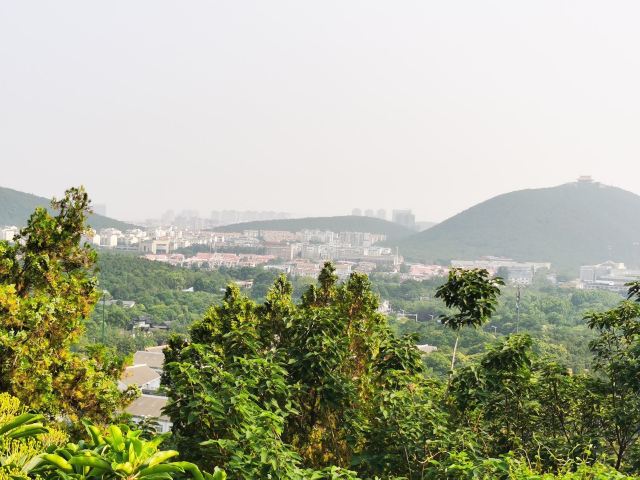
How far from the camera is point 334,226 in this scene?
119 metres

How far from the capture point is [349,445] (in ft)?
10.3

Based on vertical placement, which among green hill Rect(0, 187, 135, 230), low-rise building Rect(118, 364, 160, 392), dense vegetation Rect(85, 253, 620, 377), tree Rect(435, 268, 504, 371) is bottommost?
low-rise building Rect(118, 364, 160, 392)

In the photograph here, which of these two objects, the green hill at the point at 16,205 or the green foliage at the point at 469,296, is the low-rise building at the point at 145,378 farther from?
the green hill at the point at 16,205

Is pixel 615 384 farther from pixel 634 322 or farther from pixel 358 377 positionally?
pixel 358 377

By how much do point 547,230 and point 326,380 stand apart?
4058 inches

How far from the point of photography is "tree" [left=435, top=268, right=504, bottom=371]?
10.3ft

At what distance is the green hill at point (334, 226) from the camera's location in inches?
4545

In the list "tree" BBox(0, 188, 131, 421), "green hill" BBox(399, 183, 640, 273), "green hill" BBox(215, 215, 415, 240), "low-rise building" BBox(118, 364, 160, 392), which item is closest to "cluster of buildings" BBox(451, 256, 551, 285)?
"green hill" BBox(399, 183, 640, 273)

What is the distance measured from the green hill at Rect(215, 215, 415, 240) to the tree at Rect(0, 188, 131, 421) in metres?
110

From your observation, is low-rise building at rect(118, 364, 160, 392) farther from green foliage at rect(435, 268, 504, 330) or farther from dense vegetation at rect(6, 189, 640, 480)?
green foliage at rect(435, 268, 504, 330)

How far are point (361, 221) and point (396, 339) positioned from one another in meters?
121

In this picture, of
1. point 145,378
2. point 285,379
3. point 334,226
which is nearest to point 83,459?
point 285,379

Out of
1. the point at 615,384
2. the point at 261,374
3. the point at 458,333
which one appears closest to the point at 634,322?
the point at 615,384

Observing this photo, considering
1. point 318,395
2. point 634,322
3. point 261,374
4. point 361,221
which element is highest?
point 361,221
